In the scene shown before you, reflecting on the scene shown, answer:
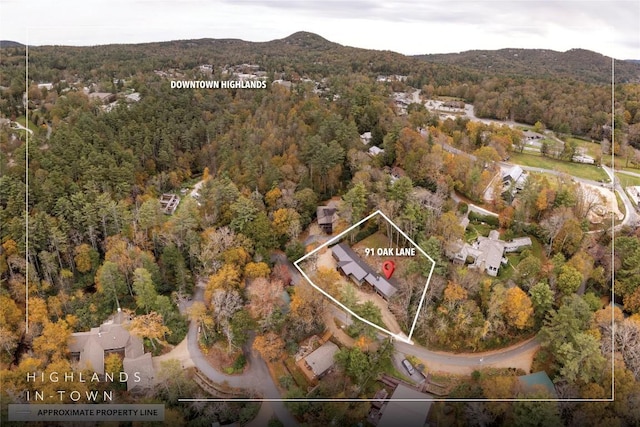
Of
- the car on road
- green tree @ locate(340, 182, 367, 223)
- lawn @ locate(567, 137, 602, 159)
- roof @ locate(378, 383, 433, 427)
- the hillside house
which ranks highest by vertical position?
lawn @ locate(567, 137, 602, 159)

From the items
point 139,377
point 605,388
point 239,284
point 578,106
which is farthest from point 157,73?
point 605,388

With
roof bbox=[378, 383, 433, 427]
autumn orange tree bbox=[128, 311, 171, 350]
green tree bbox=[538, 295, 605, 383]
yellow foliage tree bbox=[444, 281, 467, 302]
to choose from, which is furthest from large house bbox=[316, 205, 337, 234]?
green tree bbox=[538, 295, 605, 383]

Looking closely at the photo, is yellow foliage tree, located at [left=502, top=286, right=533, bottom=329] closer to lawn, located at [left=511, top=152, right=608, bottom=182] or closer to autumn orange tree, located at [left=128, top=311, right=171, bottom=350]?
autumn orange tree, located at [left=128, top=311, right=171, bottom=350]

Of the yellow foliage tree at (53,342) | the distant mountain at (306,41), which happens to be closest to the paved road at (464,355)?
the yellow foliage tree at (53,342)

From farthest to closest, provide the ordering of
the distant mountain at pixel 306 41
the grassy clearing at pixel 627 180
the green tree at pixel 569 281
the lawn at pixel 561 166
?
the distant mountain at pixel 306 41 < the lawn at pixel 561 166 < the grassy clearing at pixel 627 180 < the green tree at pixel 569 281

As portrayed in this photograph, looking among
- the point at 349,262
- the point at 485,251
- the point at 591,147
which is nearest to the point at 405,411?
the point at 349,262

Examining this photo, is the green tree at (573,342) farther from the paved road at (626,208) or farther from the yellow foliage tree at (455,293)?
the paved road at (626,208)

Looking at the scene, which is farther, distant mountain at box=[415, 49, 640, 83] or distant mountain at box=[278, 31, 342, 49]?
distant mountain at box=[415, 49, 640, 83]
